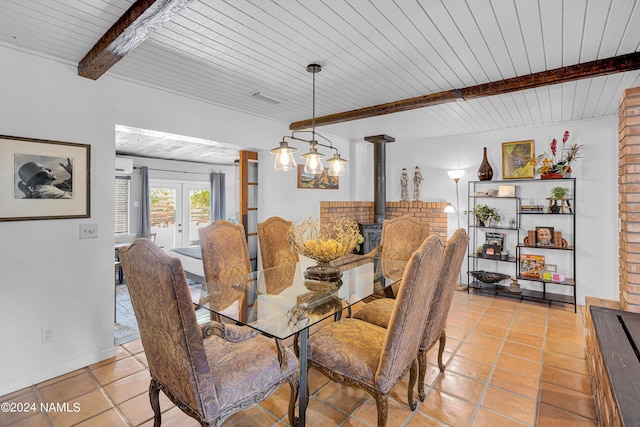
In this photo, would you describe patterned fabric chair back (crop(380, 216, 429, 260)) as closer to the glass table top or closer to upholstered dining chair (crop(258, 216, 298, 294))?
the glass table top

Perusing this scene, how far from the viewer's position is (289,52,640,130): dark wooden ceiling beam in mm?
2184

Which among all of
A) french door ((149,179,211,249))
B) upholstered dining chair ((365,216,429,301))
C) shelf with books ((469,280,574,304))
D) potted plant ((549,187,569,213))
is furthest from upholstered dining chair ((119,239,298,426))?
french door ((149,179,211,249))

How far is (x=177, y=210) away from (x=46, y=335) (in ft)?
17.1

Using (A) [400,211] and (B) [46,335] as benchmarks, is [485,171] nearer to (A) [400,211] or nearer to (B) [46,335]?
(A) [400,211]

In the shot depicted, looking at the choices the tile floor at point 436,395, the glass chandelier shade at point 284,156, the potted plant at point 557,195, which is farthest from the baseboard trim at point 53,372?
the potted plant at point 557,195

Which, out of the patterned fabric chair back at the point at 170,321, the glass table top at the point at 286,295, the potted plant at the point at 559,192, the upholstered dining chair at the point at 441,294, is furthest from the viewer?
the potted plant at the point at 559,192

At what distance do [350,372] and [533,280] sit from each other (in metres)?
3.44

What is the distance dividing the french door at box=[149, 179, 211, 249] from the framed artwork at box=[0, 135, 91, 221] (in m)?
4.55

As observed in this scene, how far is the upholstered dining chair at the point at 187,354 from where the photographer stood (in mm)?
1253

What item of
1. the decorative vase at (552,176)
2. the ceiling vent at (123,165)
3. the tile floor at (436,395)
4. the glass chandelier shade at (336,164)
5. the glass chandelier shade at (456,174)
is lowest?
the tile floor at (436,395)

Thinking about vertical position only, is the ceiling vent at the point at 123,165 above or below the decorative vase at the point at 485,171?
above

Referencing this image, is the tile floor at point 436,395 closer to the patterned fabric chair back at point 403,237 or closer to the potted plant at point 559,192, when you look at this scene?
the patterned fabric chair back at point 403,237

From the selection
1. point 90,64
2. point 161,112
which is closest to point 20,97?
point 90,64

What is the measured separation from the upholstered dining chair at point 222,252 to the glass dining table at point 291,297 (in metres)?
0.13
